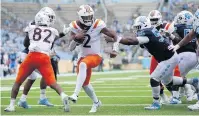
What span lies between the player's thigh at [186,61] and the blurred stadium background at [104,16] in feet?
61.8

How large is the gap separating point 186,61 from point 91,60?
207cm

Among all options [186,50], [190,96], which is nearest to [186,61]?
[186,50]

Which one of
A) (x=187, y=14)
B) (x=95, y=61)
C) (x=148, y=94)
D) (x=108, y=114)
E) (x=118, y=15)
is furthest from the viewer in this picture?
(x=118, y=15)

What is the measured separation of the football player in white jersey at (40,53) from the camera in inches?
303

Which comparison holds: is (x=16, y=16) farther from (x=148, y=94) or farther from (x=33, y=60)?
(x=33, y=60)

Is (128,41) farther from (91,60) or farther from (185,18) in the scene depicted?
(185,18)

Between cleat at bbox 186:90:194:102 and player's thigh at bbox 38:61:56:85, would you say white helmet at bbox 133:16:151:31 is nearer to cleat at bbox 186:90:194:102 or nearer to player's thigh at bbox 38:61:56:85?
player's thigh at bbox 38:61:56:85

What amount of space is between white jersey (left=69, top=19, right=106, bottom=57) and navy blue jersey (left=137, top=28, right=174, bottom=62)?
597mm

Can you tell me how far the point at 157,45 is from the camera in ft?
25.8

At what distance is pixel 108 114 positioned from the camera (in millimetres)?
7129

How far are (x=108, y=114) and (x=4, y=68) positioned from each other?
643 inches

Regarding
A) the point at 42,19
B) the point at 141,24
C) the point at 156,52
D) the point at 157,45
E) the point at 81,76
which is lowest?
the point at 81,76

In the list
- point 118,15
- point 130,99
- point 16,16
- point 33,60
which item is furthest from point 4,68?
point 33,60

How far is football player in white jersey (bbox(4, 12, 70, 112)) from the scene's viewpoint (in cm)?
768
